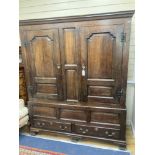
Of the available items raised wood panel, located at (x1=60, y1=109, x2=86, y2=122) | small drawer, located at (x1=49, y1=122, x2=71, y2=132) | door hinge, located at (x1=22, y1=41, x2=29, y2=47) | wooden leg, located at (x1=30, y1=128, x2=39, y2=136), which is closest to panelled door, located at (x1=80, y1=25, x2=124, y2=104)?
raised wood panel, located at (x1=60, y1=109, x2=86, y2=122)

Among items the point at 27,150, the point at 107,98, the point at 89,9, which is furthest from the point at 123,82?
the point at 27,150

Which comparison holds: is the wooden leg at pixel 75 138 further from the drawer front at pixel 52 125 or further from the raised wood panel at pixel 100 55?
the raised wood panel at pixel 100 55

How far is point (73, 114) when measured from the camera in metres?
2.54

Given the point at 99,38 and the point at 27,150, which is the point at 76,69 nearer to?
the point at 99,38

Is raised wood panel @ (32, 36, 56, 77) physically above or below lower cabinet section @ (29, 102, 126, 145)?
above

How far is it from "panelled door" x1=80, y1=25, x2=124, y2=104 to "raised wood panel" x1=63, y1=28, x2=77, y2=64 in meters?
0.13

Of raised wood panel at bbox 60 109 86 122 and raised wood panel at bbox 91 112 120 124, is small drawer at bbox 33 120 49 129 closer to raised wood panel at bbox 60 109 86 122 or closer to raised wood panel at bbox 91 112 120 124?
raised wood panel at bbox 60 109 86 122

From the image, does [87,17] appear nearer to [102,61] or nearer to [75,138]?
[102,61]

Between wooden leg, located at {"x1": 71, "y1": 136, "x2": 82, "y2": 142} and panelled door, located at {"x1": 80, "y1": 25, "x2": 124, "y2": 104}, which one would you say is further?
wooden leg, located at {"x1": 71, "y1": 136, "x2": 82, "y2": 142}

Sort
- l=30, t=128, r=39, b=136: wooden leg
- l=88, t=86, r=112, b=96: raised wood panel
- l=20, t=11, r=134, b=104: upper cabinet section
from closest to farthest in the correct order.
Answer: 1. l=20, t=11, r=134, b=104: upper cabinet section
2. l=88, t=86, r=112, b=96: raised wood panel
3. l=30, t=128, r=39, b=136: wooden leg

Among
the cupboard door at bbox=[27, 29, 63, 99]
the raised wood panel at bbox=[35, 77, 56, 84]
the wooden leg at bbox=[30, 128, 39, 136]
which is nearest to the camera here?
the cupboard door at bbox=[27, 29, 63, 99]

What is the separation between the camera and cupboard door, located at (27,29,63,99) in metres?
2.45

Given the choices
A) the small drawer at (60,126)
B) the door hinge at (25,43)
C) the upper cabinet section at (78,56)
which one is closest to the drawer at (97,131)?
the small drawer at (60,126)
